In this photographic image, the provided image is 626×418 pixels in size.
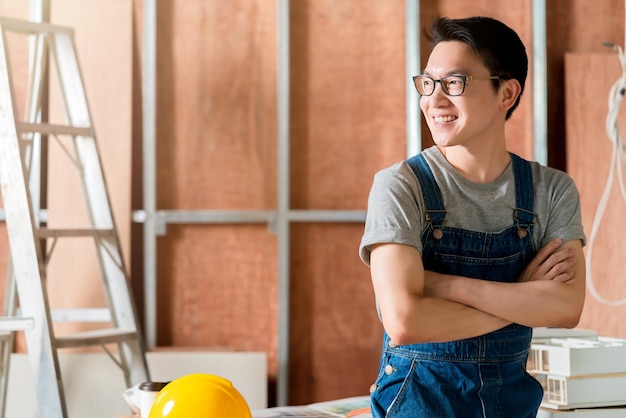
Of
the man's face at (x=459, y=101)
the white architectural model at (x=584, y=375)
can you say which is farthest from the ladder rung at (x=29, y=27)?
the white architectural model at (x=584, y=375)

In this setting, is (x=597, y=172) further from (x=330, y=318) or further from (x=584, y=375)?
(x=584, y=375)

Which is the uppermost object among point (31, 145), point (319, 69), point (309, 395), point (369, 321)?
point (319, 69)

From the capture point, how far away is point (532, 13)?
13.0 ft

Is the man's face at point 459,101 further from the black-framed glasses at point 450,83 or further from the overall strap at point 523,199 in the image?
the overall strap at point 523,199

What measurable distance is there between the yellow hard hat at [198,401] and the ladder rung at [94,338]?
1625mm

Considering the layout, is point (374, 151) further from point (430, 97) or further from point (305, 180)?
point (430, 97)

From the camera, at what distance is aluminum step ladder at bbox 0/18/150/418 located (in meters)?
3.26

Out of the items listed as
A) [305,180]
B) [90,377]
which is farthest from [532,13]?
[90,377]

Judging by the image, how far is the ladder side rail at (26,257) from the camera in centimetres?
320

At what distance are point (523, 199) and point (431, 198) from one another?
Answer: 22 centimetres

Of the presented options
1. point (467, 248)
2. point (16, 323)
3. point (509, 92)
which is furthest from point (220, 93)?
point (467, 248)

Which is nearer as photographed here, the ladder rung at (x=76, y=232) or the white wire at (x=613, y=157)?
the ladder rung at (x=76, y=232)

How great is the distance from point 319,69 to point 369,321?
49.7 inches

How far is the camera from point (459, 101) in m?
1.74
